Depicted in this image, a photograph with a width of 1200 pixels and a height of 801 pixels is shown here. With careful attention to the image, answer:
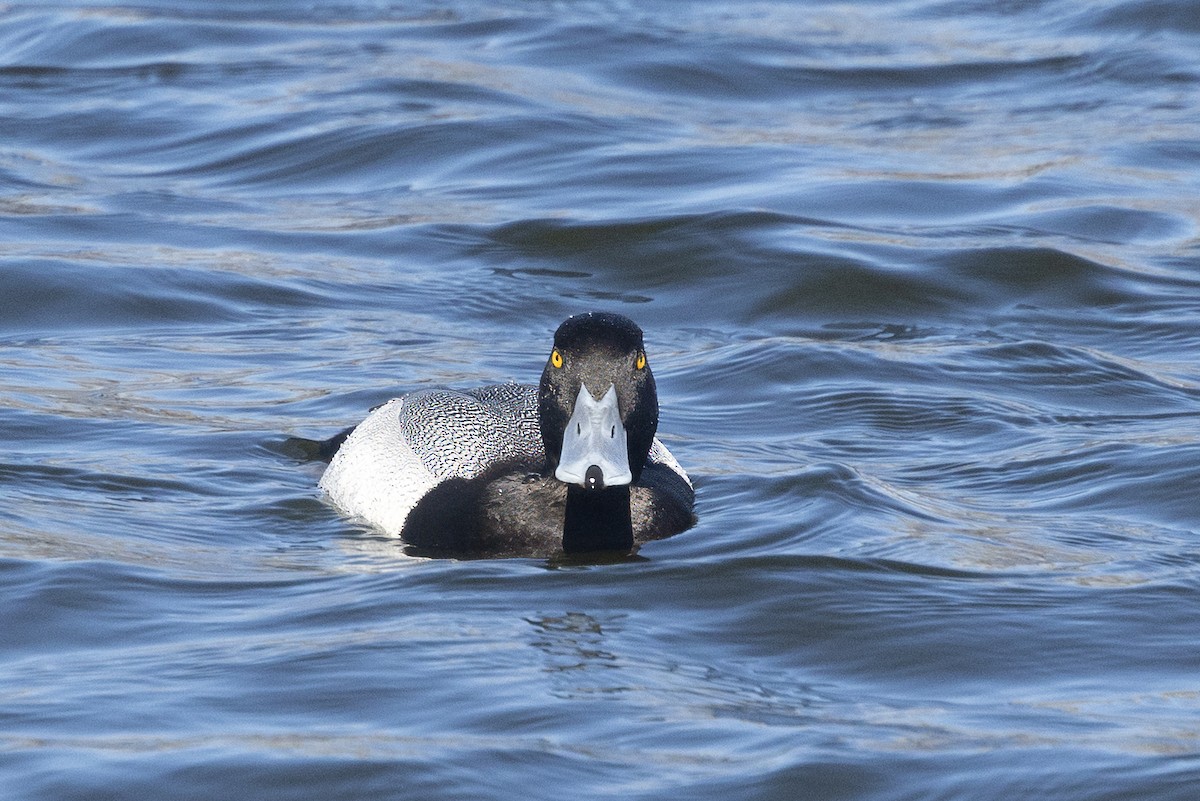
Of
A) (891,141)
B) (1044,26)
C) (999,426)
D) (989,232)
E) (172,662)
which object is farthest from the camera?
(1044,26)

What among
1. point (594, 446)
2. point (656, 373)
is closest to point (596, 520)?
point (594, 446)

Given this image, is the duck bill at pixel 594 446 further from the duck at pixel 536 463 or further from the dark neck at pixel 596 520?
the dark neck at pixel 596 520

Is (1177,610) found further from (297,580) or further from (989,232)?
(989,232)

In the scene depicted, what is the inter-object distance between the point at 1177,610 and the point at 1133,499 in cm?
155

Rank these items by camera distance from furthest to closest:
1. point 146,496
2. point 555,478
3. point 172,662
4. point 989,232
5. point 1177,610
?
point 989,232 < point 146,496 < point 555,478 < point 1177,610 < point 172,662

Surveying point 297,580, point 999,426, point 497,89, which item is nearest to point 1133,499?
point 999,426

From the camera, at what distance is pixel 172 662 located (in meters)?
6.66

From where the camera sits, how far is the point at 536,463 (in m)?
8.33

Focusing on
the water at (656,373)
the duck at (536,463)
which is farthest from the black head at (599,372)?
the water at (656,373)

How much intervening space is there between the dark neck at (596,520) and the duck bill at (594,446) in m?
0.30

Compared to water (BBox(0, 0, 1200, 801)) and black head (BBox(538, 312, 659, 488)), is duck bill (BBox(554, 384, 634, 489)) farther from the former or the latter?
water (BBox(0, 0, 1200, 801))

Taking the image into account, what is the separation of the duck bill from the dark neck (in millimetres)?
297

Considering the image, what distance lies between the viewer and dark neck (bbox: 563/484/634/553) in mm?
7848

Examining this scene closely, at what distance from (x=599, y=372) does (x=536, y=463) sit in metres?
0.86
